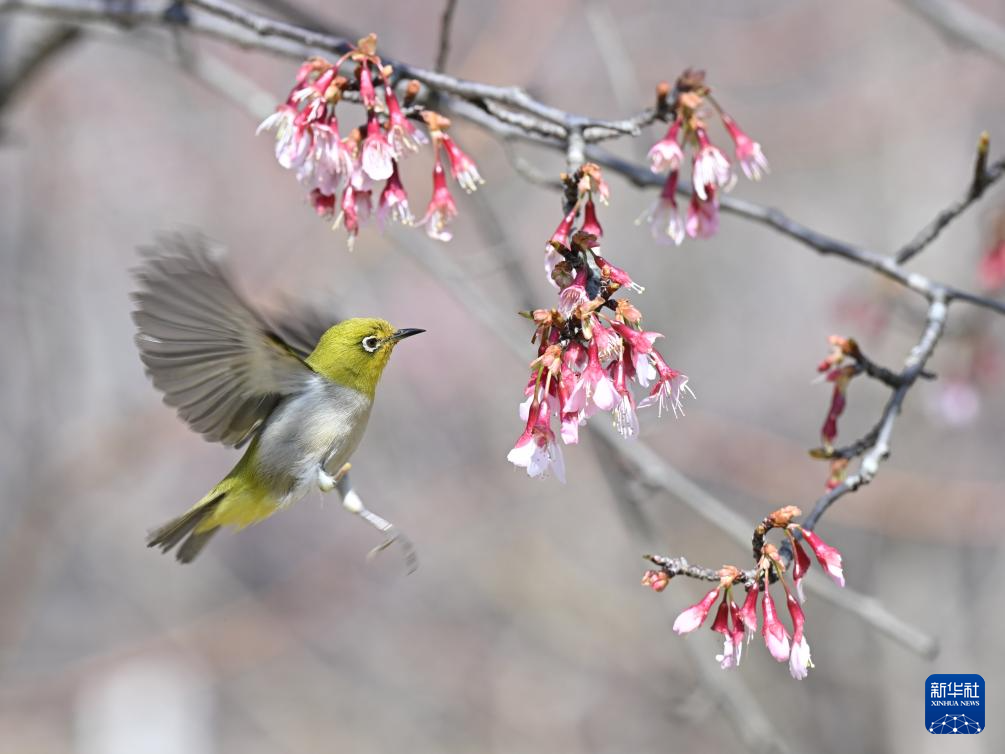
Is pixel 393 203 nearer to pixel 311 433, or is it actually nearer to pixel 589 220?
pixel 589 220

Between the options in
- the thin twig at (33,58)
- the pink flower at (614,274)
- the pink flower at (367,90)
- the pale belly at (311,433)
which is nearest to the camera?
the pink flower at (614,274)

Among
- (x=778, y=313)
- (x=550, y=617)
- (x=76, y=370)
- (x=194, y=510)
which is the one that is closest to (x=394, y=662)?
(x=550, y=617)

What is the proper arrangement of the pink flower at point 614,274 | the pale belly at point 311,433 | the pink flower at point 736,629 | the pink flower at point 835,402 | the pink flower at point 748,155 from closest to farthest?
the pink flower at point 614,274 → the pink flower at point 736,629 → the pink flower at point 748,155 → the pink flower at point 835,402 → the pale belly at point 311,433

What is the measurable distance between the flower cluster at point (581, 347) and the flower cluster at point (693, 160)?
0.33m

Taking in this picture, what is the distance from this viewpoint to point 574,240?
162cm

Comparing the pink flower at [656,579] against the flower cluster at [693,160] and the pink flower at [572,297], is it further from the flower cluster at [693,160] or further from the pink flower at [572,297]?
the flower cluster at [693,160]

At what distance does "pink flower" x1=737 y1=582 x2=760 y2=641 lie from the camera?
1673mm

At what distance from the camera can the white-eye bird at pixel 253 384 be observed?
7.03 feet

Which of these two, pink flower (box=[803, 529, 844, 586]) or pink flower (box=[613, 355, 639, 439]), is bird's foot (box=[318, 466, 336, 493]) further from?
pink flower (box=[803, 529, 844, 586])

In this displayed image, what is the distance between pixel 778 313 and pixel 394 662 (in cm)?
426

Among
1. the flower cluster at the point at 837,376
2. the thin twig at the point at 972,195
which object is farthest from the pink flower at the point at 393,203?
the thin twig at the point at 972,195

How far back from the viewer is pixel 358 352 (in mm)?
2492

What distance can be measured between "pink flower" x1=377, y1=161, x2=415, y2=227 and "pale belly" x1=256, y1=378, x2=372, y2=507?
2.06 ft

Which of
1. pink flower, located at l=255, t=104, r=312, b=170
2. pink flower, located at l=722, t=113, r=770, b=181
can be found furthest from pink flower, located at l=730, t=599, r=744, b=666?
pink flower, located at l=255, t=104, r=312, b=170
